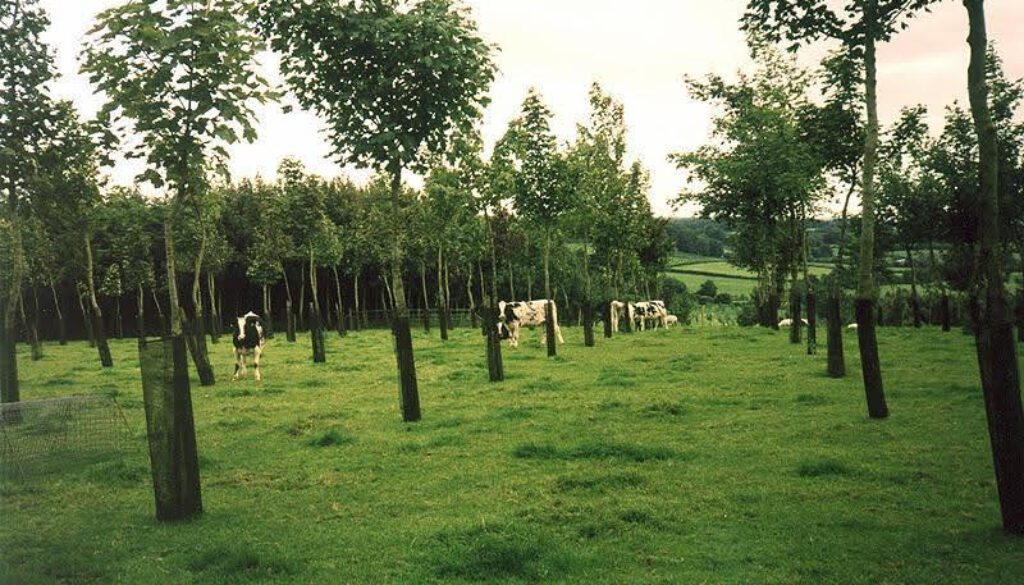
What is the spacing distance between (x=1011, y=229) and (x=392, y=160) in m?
31.2

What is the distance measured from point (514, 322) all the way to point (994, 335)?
2736cm

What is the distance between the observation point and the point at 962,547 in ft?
22.8

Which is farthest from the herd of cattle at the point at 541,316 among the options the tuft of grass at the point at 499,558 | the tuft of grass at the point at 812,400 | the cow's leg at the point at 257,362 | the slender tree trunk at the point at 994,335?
the slender tree trunk at the point at 994,335

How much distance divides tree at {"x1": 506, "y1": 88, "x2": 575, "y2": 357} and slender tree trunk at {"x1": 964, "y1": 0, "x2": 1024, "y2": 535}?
1962cm

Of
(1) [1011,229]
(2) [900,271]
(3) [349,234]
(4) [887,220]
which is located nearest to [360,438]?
(1) [1011,229]

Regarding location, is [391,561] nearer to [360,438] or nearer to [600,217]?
[360,438]

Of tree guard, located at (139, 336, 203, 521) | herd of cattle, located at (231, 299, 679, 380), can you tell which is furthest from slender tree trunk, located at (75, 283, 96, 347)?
tree guard, located at (139, 336, 203, 521)

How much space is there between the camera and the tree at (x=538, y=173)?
26891 mm

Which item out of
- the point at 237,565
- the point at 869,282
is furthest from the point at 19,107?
the point at 869,282

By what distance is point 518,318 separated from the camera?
34.9 m

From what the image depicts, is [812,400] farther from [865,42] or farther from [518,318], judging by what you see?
[518,318]

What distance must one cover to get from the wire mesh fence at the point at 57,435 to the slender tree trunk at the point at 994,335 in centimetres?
1114

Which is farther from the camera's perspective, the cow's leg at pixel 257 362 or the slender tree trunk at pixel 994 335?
the cow's leg at pixel 257 362

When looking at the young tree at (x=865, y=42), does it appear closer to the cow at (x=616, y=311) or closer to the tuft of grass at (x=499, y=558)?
the tuft of grass at (x=499, y=558)
